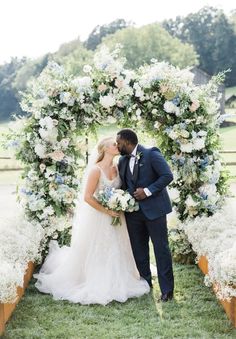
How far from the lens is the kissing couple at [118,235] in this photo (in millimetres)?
6855

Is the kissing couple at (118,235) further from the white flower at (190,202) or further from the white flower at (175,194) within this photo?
the white flower at (175,194)

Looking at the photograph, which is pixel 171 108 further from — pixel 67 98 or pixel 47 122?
pixel 47 122

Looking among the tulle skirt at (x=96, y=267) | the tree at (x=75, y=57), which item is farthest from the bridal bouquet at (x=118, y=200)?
the tree at (x=75, y=57)

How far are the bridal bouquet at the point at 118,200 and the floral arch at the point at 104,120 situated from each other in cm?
108

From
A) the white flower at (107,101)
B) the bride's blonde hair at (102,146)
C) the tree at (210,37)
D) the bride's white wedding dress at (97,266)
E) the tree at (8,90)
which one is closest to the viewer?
the bride's white wedding dress at (97,266)

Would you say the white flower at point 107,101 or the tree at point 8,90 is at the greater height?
the white flower at point 107,101

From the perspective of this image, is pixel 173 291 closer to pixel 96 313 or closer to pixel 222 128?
pixel 96 313

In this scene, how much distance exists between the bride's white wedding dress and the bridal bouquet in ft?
0.67

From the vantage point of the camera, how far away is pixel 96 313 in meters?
6.62

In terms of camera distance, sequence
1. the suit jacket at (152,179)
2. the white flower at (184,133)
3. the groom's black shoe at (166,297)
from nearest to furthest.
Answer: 1. the suit jacket at (152,179)
2. the groom's black shoe at (166,297)
3. the white flower at (184,133)

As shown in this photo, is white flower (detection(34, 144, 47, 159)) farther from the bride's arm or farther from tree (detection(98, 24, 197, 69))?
tree (detection(98, 24, 197, 69))

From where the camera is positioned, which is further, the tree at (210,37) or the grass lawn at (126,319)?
the tree at (210,37)

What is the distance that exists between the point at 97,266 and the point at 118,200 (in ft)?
3.06

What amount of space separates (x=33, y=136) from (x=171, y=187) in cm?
213
